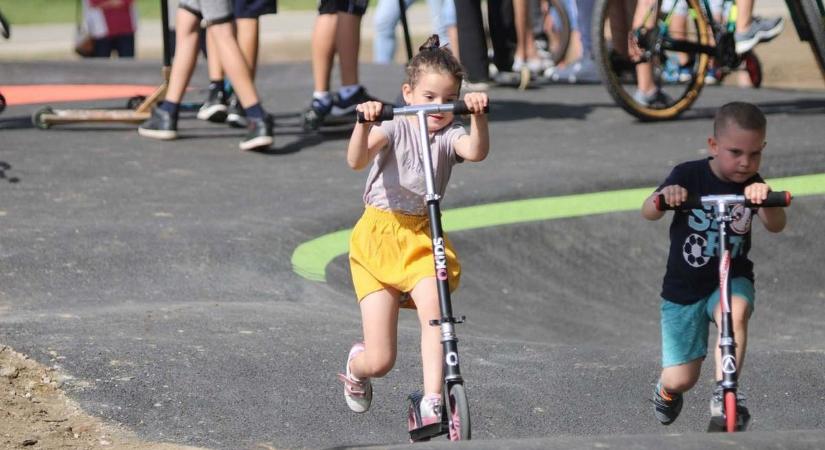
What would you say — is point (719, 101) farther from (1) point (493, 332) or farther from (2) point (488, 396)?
(2) point (488, 396)

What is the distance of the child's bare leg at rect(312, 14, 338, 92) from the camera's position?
9461 millimetres

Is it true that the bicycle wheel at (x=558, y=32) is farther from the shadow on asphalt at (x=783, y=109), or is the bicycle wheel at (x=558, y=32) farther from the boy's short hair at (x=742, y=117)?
the boy's short hair at (x=742, y=117)

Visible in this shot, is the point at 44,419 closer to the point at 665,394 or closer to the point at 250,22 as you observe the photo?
the point at 665,394

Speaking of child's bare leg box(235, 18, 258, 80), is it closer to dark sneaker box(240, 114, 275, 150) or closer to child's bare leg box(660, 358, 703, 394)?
dark sneaker box(240, 114, 275, 150)

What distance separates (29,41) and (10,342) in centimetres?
1675

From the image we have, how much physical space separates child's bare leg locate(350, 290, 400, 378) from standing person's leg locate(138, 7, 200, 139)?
490 cm

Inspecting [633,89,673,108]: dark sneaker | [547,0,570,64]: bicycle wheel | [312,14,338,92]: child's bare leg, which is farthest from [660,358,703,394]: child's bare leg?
[547,0,570,64]: bicycle wheel

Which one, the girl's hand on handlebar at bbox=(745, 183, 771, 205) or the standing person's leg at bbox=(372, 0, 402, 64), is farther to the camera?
the standing person's leg at bbox=(372, 0, 402, 64)

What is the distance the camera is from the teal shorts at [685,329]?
5.06 m

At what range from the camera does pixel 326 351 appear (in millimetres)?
5770

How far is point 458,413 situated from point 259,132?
5.18 metres

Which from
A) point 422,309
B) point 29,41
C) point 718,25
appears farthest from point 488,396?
point 29,41

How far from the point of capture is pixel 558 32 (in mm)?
14508

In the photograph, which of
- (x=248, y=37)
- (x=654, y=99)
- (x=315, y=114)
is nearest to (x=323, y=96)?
(x=315, y=114)
